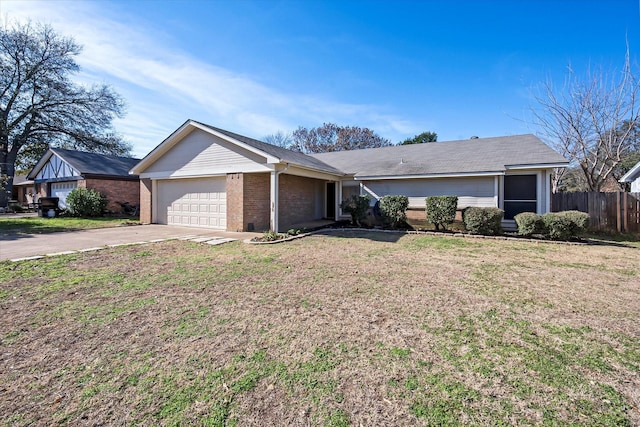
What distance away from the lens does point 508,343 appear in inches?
128

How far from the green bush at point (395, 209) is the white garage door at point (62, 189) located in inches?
829

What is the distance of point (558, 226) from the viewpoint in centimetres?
949

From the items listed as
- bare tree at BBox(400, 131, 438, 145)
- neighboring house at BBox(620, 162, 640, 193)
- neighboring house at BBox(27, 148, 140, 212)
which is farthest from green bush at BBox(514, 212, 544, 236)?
bare tree at BBox(400, 131, 438, 145)

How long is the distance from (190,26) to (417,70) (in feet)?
37.1

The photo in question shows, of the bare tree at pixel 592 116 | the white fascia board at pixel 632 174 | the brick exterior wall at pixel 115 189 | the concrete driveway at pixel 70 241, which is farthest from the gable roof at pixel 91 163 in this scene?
the white fascia board at pixel 632 174

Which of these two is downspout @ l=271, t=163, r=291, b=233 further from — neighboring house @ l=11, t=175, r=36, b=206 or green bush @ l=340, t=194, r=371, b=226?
neighboring house @ l=11, t=175, r=36, b=206

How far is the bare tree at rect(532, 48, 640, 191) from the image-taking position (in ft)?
52.6

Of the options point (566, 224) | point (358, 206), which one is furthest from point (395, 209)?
point (566, 224)

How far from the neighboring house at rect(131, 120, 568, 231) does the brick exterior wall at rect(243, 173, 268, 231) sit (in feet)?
0.13

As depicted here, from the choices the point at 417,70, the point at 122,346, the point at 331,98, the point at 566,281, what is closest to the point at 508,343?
the point at 566,281

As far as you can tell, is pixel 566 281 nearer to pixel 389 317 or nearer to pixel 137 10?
pixel 389 317

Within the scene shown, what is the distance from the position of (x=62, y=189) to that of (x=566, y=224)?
2963cm

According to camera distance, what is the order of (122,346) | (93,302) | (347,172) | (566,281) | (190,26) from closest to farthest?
(122,346)
(93,302)
(566,281)
(190,26)
(347,172)

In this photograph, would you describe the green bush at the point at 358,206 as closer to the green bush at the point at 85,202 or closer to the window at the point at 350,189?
the window at the point at 350,189
